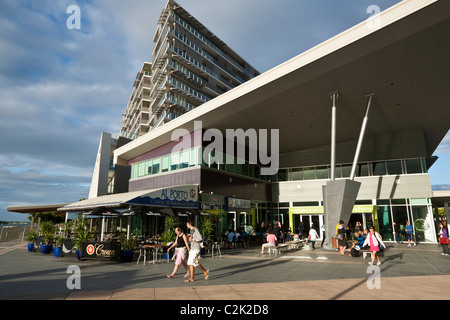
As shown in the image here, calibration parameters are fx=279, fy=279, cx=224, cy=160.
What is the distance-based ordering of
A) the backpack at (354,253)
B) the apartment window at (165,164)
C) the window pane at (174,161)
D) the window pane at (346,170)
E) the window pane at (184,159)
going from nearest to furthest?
the backpack at (354,253) < the window pane at (184,159) < the window pane at (174,161) < the apartment window at (165,164) < the window pane at (346,170)

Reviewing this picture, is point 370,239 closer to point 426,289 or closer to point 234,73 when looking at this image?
point 426,289

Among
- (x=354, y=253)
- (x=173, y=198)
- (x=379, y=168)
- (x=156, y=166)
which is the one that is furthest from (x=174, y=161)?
(x=379, y=168)

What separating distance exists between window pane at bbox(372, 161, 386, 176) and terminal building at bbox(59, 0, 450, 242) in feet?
0.25

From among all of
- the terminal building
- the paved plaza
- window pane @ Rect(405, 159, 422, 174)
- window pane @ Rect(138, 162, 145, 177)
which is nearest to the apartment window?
the terminal building

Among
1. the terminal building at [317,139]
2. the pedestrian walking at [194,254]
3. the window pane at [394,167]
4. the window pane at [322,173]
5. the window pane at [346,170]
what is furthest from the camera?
the window pane at [322,173]

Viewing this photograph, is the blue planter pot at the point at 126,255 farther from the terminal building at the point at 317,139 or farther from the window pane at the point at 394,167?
the window pane at the point at 394,167

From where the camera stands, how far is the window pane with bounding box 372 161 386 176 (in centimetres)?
2375

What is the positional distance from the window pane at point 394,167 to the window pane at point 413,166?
1.64 ft

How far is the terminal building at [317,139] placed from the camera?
45.9 feet

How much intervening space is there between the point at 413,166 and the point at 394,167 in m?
1.33

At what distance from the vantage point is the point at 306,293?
255 inches

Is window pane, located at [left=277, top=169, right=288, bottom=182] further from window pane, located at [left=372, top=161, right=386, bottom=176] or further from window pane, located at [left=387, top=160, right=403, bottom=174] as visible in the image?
window pane, located at [left=387, top=160, right=403, bottom=174]

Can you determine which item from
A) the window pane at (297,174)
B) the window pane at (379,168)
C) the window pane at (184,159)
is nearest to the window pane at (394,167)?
the window pane at (379,168)
